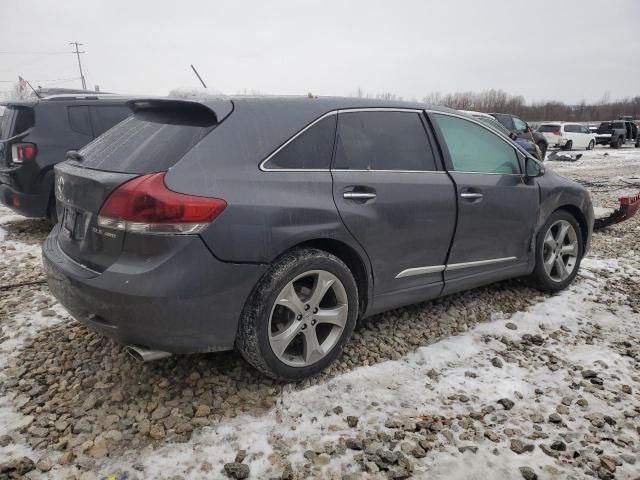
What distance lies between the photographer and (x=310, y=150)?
2754mm

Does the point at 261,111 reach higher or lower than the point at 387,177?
higher

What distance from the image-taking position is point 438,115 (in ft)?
11.5

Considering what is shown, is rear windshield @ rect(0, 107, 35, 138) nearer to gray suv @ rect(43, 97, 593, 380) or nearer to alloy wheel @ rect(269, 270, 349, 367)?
gray suv @ rect(43, 97, 593, 380)

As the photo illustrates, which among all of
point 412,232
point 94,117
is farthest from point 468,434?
point 94,117

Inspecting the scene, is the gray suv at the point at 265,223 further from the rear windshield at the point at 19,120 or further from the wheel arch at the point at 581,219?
the rear windshield at the point at 19,120

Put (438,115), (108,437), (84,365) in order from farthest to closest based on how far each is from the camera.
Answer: (438,115)
(84,365)
(108,437)

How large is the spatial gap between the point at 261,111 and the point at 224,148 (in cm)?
36

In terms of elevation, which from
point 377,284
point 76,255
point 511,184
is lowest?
point 377,284

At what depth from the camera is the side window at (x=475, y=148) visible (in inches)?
138

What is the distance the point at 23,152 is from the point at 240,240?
4423 mm

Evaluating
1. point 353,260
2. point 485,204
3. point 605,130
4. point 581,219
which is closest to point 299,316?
point 353,260

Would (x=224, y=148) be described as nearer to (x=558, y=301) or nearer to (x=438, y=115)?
(x=438, y=115)

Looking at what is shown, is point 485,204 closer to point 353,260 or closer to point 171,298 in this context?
point 353,260

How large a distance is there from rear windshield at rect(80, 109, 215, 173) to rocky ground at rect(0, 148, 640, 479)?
1.23 m
